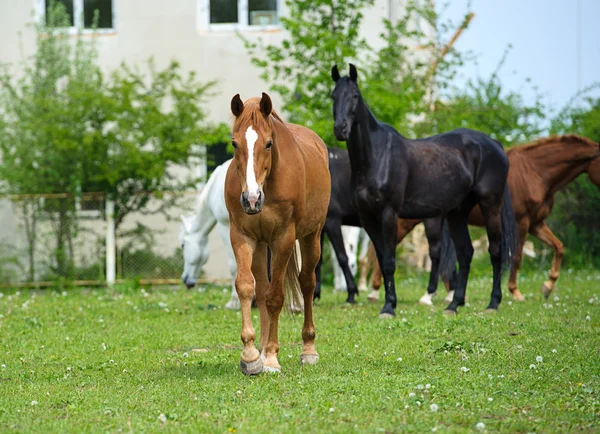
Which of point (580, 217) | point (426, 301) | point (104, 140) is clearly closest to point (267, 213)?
point (426, 301)

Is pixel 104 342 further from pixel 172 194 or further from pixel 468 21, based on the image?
pixel 468 21

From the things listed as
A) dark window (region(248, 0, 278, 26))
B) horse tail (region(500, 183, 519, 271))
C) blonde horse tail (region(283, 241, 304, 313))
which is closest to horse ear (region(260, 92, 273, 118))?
blonde horse tail (region(283, 241, 304, 313))

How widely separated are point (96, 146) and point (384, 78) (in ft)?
19.5

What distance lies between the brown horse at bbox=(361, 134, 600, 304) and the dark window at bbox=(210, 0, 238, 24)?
1007 cm

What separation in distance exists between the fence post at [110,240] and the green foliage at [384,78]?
13.2 feet

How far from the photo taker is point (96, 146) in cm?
1803

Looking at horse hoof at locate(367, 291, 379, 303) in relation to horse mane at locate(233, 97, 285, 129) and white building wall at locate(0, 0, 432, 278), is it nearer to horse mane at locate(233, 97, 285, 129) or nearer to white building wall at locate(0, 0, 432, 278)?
horse mane at locate(233, 97, 285, 129)

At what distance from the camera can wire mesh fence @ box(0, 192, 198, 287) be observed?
1817cm

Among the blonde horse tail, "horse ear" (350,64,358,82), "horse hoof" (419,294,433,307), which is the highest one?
"horse ear" (350,64,358,82)

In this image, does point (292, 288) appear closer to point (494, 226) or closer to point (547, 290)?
point (494, 226)

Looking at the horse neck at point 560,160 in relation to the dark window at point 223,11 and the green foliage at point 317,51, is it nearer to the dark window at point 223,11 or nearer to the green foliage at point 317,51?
the green foliage at point 317,51

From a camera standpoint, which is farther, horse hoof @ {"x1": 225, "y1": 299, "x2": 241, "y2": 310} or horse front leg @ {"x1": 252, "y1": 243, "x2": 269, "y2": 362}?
horse hoof @ {"x1": 225, "y1": 299, "x2": 241, "y2": 310}

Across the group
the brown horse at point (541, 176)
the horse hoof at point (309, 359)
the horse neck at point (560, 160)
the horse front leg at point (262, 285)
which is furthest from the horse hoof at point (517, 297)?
the horse front leg at point (262, 285)

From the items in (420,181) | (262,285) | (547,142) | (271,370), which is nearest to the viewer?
(271,370)
